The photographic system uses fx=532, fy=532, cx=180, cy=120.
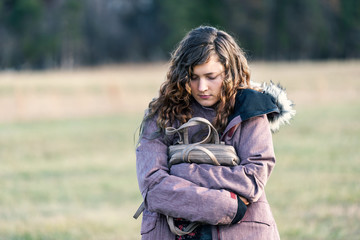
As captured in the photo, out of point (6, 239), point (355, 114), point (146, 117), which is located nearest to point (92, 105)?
point (355, 114)

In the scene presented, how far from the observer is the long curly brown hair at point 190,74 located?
8.16ft

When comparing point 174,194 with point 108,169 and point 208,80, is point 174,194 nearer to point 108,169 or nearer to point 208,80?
point 208,80

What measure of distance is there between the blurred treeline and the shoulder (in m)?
43.7

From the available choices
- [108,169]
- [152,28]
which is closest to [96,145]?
[108,169]

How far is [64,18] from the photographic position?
1833 inches

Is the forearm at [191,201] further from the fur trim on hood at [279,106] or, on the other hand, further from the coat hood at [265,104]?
→ the fur trim on hood at [279,106]

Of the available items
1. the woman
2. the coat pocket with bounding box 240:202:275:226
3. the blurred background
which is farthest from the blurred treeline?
the coat pocket with bounding box 240:202:275:226

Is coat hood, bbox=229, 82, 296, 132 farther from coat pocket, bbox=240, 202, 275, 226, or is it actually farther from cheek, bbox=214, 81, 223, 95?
coat pocket, bbox=240, 202, 275, 226

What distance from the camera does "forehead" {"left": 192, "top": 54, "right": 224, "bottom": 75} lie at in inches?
97.8

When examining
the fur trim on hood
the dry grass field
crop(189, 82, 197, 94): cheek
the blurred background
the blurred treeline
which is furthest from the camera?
the blurred treeline

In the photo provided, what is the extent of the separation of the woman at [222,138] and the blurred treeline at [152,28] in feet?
143

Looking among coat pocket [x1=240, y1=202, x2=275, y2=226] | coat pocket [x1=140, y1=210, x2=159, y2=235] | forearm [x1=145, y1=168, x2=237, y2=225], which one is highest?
forearm [x1=145, y1=168, x2=237, y2=225]

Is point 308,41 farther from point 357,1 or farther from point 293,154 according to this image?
point 293,154

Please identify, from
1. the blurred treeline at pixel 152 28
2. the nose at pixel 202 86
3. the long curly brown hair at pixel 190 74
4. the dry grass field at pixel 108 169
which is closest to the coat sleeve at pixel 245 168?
the long curly brown hair at pixel 190 74
